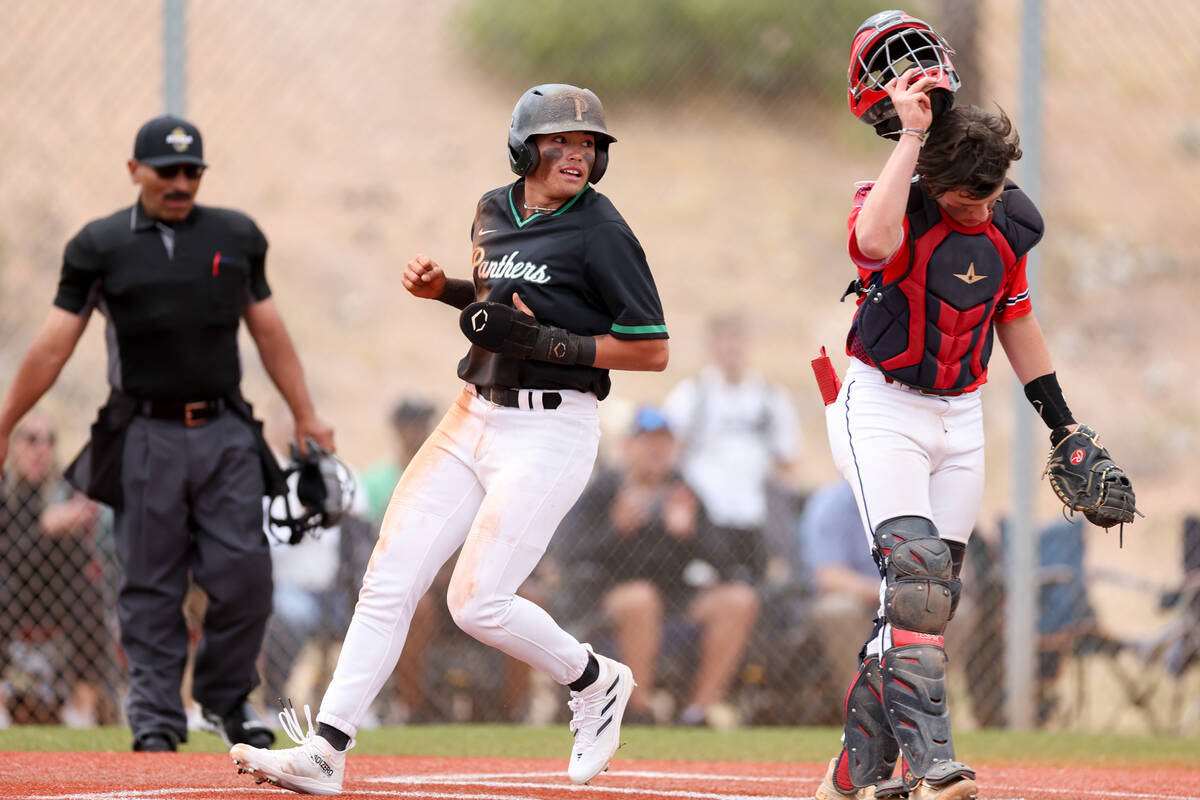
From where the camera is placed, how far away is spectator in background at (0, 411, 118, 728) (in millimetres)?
7730

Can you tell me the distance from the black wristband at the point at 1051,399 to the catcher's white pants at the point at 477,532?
4.02 feet

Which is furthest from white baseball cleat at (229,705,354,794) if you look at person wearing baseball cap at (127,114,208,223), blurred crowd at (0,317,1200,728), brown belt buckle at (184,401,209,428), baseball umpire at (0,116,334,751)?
blurred crowd at (0,317,1200,728)

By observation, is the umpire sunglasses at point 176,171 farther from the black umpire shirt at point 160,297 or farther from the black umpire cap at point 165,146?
the black umpire shirt at point 160,297

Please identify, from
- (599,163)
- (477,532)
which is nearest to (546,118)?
(599,163)

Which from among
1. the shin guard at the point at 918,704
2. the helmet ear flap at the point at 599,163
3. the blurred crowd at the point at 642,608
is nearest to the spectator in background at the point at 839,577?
the blurred crowd at the point at 642,608

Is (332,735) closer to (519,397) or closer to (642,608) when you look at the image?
(519,397)

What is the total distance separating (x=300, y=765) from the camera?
13.4 feet

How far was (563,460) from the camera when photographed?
172 inches

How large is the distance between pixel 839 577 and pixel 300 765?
5.16 metres

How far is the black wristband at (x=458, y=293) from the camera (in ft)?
15.0

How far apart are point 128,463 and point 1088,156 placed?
9282 mm

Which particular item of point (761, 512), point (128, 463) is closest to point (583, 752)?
point (128, 463)

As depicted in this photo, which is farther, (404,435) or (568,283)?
(404,435)

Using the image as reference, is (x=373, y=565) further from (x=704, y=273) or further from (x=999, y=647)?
(x=704, y=273)
